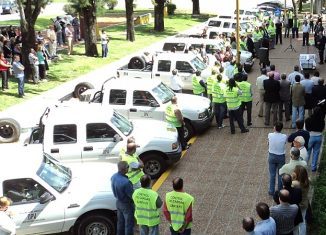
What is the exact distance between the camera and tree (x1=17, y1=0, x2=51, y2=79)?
22.2m

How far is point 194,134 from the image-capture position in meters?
15.9

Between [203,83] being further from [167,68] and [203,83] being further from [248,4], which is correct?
[248,4]

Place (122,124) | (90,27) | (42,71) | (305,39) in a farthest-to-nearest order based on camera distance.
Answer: (305,39) → (90,27) → (42,71) → (122,124)

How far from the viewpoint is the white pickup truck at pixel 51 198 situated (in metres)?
9.00

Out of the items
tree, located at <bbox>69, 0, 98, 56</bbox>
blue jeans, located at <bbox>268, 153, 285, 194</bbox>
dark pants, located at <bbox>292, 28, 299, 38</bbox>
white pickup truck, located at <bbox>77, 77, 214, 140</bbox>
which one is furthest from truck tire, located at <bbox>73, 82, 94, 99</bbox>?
dark pants, located at <bbox>292, 28, 299, 38</bbox>

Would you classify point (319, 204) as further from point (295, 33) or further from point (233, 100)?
point (295, 33)

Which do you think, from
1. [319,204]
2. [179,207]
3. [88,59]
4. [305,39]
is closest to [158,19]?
[305,39]

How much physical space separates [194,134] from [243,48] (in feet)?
39.4

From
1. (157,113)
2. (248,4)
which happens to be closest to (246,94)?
(157,113)

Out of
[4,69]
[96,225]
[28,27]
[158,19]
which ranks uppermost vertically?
[28,27]

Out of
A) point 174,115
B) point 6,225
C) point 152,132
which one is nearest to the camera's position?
point 6,225

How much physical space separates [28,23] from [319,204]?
15.9 meters

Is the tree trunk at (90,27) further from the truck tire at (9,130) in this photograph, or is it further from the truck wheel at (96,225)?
the truck wheel at (96,225)

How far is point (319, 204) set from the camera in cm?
1056
